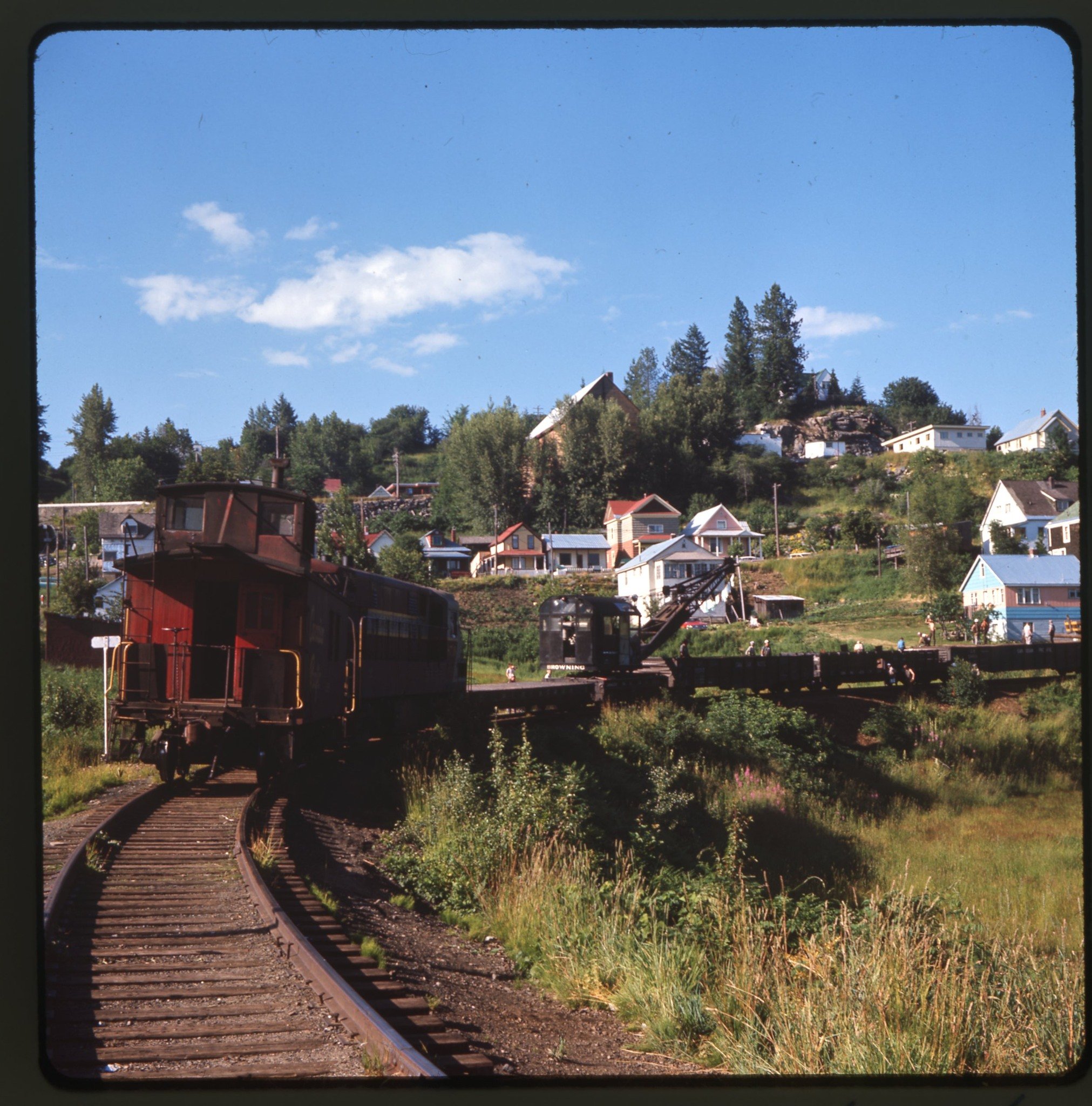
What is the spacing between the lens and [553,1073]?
12.0 feet

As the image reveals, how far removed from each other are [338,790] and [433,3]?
9051 millimetres

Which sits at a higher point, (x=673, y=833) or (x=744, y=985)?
(x=744, y=985)

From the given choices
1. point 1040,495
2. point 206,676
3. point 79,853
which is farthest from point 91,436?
point 1040,495

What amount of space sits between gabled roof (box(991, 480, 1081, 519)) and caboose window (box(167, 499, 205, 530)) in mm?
7311

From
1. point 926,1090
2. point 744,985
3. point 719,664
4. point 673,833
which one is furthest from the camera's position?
point 719,664

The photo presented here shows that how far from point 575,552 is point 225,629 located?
13.2ft

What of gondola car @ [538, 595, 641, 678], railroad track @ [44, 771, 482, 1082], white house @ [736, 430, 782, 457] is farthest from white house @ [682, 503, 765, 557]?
gondola car @ [538, 595, 641, 678]

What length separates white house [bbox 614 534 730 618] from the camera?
8.09 metres

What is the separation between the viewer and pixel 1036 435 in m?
5.10

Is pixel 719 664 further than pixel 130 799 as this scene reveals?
Yes

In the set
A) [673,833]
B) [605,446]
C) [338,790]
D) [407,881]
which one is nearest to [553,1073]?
[407,881]

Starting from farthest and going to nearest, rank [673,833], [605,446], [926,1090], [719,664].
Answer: [719,664] → [673,833] → [605,446] → [926,1090]

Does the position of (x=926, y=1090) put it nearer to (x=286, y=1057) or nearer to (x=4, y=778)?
(x=286, y=1057)

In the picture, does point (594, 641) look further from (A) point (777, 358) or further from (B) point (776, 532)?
(A) point (777, 358)
